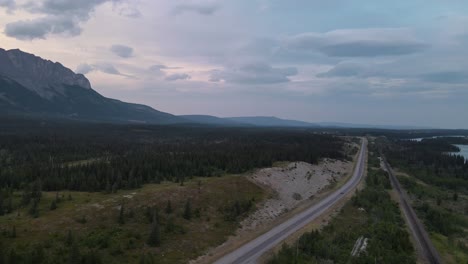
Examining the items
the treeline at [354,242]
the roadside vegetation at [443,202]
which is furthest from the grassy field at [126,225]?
the roadside vegetation at [443,202]

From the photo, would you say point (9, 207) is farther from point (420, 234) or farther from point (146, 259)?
point (420, 234)

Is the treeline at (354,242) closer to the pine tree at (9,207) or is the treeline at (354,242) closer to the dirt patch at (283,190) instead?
the dirt patch at (283,190)

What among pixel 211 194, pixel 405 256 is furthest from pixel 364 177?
pixel 405 256

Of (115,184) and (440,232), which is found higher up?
(115,184)

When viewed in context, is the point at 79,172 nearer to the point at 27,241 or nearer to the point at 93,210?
the point at 93,210

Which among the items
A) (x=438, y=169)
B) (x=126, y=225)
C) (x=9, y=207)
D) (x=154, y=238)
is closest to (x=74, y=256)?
(x=154, y=238)

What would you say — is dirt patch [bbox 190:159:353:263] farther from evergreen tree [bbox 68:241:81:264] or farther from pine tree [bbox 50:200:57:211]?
pine tree [bbox 50:200:57:211]
